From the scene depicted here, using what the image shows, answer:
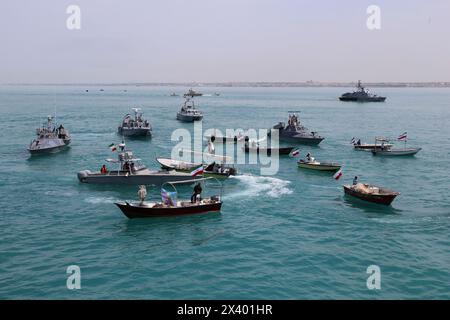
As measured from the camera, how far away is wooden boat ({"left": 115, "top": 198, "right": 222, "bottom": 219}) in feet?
136

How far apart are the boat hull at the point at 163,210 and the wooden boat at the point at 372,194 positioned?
1512 cm

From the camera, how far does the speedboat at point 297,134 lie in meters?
91.4

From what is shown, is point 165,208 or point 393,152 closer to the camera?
point 165,208

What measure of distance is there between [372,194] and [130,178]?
2834 centimetres

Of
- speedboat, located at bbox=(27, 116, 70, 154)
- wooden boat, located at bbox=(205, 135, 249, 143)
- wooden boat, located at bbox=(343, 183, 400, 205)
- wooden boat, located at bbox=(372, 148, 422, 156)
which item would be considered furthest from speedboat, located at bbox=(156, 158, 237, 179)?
wooden boat, located at bbox=(205, 135, 249, 143)

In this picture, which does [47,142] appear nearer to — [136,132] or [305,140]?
[136,132]

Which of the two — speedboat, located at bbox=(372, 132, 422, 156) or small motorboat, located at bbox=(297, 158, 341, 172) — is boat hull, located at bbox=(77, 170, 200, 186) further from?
speedboat, located at bbox=(372, 132, 422, 156)

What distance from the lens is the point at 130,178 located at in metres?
54.9

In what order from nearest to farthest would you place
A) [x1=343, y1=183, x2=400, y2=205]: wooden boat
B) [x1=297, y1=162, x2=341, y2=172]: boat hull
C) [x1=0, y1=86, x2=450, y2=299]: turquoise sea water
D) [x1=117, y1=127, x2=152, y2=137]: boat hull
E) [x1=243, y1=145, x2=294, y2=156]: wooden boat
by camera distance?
[x1=0, y1=86, x2=450, y2=299]: turquoise sea water
[x1=343, y1=183, x2=400, y2=205]: wooden boat
[x1=297, y1=162, x2=341, y2=172]: boat hull
[x1=243, y1=145, x2=294, y2=156]: wooden boat
[x1=117, y1=127, x2=152, y2=137]: boat hull

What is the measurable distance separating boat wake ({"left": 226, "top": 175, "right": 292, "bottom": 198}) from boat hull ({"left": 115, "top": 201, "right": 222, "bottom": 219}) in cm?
761

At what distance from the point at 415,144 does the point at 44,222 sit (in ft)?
261

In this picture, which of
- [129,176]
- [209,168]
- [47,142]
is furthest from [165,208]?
[47,142]
